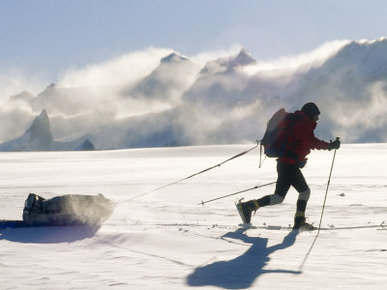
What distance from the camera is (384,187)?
13250mm

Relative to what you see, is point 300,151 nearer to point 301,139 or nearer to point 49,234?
point 301,139

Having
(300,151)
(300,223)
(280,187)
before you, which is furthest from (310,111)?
(300,223)

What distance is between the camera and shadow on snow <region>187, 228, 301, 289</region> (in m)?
4.21

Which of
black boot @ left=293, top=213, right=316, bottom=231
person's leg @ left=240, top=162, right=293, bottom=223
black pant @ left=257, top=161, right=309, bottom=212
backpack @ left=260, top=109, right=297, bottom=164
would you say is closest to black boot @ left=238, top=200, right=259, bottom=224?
person's leg @ left=240, top=162, right=293, bottom=223

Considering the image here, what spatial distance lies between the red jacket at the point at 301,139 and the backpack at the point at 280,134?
51 mm

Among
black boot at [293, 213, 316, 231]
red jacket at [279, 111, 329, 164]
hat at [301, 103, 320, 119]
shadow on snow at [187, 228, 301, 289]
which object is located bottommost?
shadow on snow at [187, 228, 301, 289]

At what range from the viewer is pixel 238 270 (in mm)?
4656

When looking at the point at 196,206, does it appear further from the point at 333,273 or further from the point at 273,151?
the point at 333,273

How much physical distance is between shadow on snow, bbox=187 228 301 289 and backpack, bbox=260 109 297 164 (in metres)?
1.47

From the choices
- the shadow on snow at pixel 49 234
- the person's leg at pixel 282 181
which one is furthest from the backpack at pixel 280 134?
the shadow on snow at pixel 49 234

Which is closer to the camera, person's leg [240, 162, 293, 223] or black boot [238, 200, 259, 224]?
person's leg [240, 162, 293, 223]

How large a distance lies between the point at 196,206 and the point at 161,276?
5824mm

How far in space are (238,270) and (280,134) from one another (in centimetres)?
272

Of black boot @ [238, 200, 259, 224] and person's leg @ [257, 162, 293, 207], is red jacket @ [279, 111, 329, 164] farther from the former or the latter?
black boot @ [238, 200, 259, 224]
